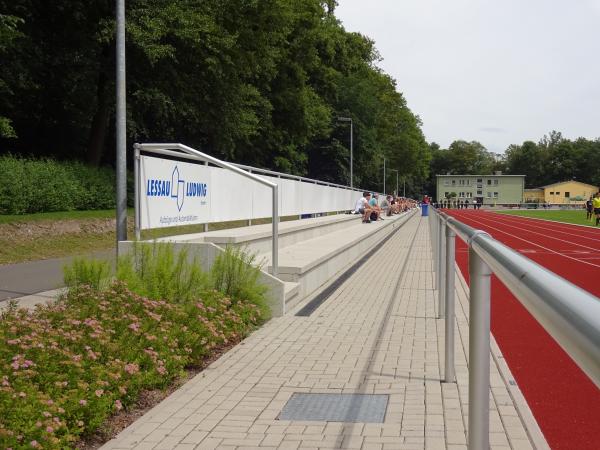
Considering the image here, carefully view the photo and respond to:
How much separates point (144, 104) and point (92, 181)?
17.5 feet

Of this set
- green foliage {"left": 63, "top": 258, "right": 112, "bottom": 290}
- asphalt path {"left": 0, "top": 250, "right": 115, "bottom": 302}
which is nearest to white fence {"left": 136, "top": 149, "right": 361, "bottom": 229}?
asphalt path {"left": 0, "top": 250, "right": 115, "bottom": 302}

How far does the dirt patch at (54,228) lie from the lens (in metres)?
16.5

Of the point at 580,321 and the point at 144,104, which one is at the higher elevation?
the point at 144,104

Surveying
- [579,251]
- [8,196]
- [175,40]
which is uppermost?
[175,40]

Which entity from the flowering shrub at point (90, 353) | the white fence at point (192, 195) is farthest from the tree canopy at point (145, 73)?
the flowering shrub at point (90, 353)

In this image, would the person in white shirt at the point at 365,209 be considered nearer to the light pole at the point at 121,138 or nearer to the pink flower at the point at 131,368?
the light pole at the point at 121,138

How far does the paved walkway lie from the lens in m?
4.12

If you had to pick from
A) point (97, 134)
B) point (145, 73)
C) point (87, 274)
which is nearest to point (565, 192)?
point (145, 73)

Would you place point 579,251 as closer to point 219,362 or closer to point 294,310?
point 294,310

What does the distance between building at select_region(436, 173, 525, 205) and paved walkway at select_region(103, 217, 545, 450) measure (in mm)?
146606

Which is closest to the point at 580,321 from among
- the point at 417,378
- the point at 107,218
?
the point at 417,378

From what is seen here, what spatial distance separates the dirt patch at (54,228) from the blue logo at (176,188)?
7379 millimetres

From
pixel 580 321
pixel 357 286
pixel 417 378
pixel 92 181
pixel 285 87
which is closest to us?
pixel 580 321

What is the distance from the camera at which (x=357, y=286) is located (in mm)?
11812
